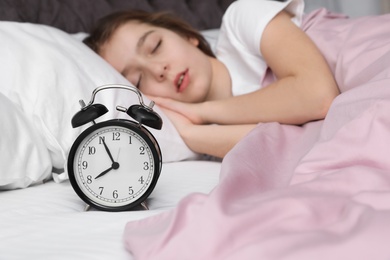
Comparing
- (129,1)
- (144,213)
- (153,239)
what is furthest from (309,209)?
(129,1)

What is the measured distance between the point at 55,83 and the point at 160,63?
40 cm

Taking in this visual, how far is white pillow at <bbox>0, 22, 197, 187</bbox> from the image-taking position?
4.82 ft

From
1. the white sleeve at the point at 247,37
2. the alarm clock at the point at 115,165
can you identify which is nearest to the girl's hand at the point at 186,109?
the white sleeve at the point at 247,37

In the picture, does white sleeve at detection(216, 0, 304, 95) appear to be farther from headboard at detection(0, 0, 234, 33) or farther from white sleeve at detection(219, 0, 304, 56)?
headboard at detection(0, 0, 234, 33)

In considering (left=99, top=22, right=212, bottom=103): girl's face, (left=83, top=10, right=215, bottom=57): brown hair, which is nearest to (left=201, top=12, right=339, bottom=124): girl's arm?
(left=99, top=22, right=212, bottom=103): girl's face

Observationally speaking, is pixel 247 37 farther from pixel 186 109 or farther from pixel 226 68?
pixel 186 109

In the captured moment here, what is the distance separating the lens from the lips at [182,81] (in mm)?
1854

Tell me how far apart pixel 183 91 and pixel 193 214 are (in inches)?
38.6

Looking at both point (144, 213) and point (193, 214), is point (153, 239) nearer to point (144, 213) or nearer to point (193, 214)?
point (193, 214)

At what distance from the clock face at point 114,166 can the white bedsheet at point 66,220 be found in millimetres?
40

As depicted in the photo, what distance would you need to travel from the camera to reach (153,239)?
0.92m

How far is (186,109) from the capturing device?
180 cm

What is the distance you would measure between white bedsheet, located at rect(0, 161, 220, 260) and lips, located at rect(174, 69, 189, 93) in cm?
39

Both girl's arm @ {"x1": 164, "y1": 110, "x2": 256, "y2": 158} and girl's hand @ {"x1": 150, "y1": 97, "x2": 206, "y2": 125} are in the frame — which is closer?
girl's arm @ {"x1": 164, "y1": 110, "x2": 256, "y2": 158}
